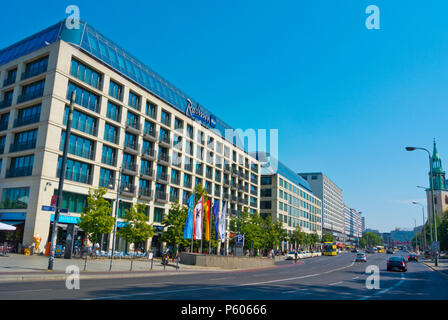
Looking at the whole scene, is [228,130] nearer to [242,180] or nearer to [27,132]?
[242,180]

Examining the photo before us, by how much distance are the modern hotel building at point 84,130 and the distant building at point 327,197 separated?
10947cm

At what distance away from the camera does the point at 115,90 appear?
46594mm

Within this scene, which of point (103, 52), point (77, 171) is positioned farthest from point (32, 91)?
point (77, 171)

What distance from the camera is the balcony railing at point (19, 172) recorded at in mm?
38138

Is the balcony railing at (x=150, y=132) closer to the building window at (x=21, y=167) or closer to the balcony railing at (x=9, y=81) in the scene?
the building window at (x=21, y=167)

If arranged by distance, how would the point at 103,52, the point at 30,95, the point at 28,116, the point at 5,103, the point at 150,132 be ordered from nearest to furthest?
the point at 28,116 < the point at 30,95 < the point at 5,103 < the point at 103,52 < the point at 150,132

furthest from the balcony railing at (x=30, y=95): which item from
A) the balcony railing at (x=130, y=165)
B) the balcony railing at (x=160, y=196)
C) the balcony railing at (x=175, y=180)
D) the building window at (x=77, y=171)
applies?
the balcony railing at (x=175, y=180)

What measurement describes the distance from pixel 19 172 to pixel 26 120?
575 cm

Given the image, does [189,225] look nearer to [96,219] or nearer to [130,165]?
[96,219]

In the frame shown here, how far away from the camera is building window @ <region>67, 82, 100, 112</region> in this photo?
4067 cm

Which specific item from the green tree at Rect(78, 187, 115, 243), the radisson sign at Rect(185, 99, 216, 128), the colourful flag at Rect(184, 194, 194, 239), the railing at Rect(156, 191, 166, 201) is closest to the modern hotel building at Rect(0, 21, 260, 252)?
the railing at Rect(156, 191, 166, 201)

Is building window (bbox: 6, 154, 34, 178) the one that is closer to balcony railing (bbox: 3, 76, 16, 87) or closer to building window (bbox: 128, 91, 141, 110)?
balcony railing (bbox: 3, 76, 16, 87)

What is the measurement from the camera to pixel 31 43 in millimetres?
44281

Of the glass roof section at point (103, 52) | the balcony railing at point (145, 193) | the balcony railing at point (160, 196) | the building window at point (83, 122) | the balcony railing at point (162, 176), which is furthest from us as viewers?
the balcony railing at point (162, 176)
